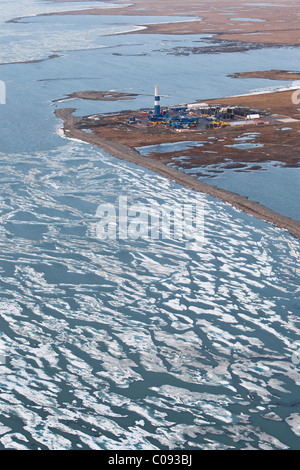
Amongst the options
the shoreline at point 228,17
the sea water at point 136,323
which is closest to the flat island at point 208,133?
the sea water at point 136,323

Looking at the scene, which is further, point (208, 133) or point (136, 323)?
point (208, 133)

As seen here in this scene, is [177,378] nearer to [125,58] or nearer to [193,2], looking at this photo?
[125,58]

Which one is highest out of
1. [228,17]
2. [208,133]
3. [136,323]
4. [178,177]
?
[228,17]

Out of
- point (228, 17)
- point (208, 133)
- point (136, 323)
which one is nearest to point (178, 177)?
point (208, 133)

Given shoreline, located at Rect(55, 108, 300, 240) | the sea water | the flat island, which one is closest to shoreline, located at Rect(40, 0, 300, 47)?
the flat island

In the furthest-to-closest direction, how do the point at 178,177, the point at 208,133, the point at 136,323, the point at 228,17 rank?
the point at 228,17 → the point at 208,133 → the point at 178,177 → the point at 136,323

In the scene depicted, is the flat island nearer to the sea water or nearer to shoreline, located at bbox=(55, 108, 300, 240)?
shoreline, located at bbox=(55, 108, 300, 240)

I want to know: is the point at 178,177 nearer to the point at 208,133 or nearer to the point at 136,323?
the point at 208,133
